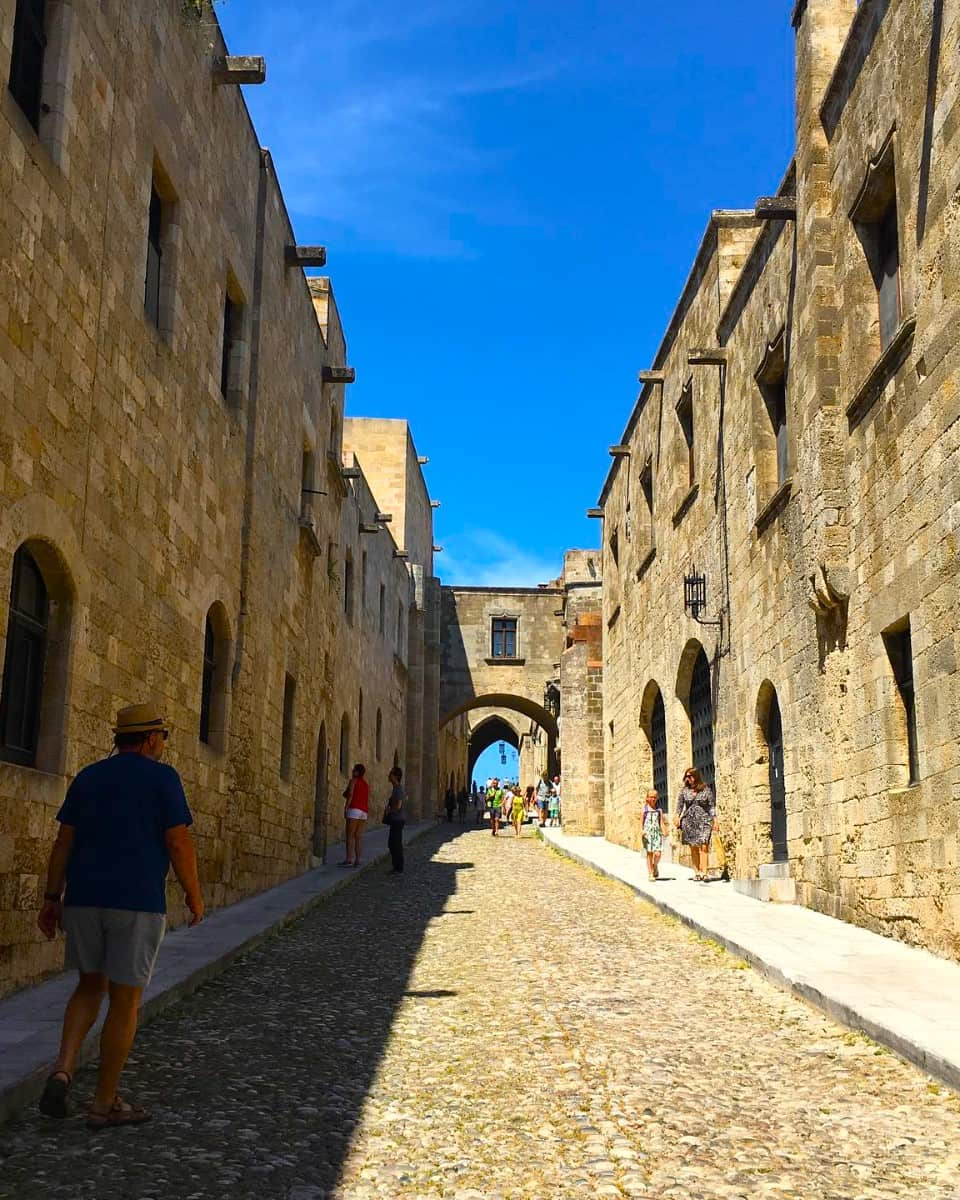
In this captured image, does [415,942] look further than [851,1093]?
Yes

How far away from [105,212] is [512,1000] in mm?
5613

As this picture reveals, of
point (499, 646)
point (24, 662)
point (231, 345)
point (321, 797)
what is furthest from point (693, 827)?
point (499, 646)

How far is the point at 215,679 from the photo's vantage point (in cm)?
1156

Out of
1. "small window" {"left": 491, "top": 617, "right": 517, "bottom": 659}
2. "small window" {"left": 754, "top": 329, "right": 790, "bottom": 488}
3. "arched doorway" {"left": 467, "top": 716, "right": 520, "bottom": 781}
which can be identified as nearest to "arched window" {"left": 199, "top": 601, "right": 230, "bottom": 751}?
"small window" {"left": 754, "top": 329, "right": 790, "bottom": 488}

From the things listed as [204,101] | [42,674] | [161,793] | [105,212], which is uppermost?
[204,101]

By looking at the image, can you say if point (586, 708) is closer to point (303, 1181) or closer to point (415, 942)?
point (415, 942)

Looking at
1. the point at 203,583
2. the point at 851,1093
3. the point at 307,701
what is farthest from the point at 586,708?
the point at 851,1093

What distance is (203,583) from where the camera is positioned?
423 inches

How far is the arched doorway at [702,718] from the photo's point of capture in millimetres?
16219

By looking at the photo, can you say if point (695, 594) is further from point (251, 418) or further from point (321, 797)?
point (321, 797)

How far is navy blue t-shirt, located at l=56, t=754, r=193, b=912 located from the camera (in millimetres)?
4395

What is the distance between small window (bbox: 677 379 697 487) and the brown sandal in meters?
13.7

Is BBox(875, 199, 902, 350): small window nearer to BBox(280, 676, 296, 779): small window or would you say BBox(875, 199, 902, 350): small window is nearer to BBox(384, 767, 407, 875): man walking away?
BBox(280, 676, 296, 779): small window

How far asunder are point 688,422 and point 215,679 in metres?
8.84
